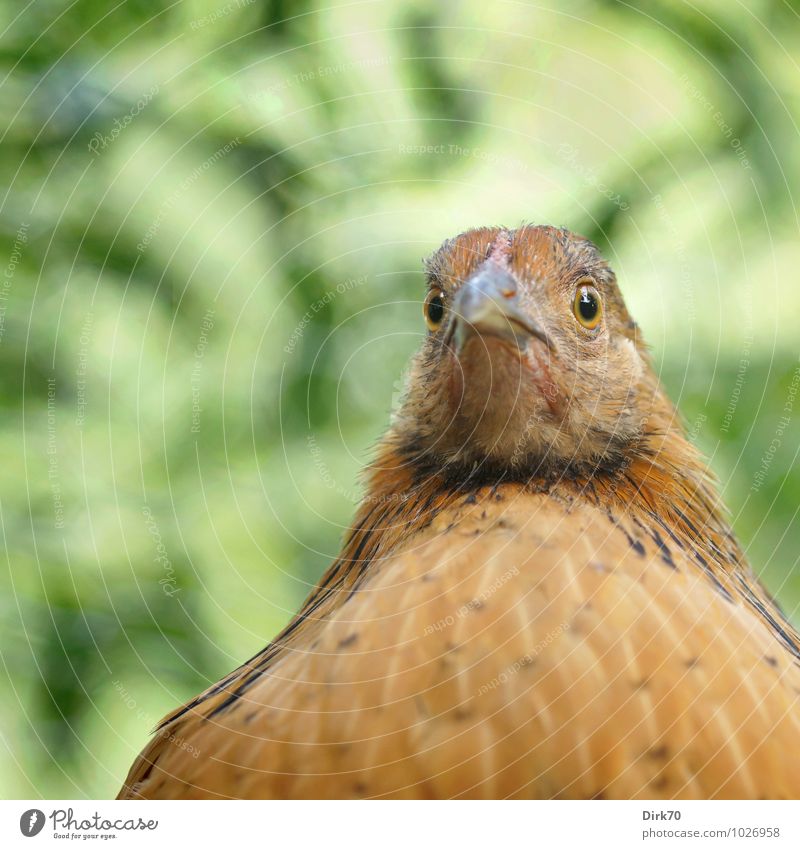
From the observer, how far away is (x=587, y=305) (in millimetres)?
1529

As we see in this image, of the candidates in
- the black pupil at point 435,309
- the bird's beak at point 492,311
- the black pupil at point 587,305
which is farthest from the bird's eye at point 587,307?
the black pupil at point 435,309

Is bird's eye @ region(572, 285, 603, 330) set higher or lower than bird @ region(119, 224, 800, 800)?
higher

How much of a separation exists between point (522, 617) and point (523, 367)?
0.41 meters

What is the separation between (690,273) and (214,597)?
4.18 ft

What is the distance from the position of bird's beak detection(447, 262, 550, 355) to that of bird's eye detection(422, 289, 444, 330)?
0.17 metres

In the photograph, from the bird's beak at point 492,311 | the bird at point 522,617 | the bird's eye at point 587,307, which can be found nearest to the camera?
the bird at point 522,617

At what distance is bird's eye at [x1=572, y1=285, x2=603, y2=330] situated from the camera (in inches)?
59.6

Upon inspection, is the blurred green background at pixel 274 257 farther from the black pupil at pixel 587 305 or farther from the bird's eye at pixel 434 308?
the black pupil at pixel 587 305

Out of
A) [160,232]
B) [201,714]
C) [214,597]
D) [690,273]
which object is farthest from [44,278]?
[690,273]

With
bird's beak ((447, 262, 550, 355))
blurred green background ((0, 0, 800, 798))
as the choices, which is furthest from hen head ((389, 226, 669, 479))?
blurred green background ((0, 0, 800, 798))

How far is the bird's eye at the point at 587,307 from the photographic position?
1.51 meters

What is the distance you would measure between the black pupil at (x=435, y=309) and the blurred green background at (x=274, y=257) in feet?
0.85

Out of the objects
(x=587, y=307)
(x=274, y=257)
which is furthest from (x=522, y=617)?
(x=274, y=257)

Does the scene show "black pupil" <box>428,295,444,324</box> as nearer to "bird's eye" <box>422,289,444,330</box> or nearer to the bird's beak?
"bird's eye" <box>422,289,444,330</box>
